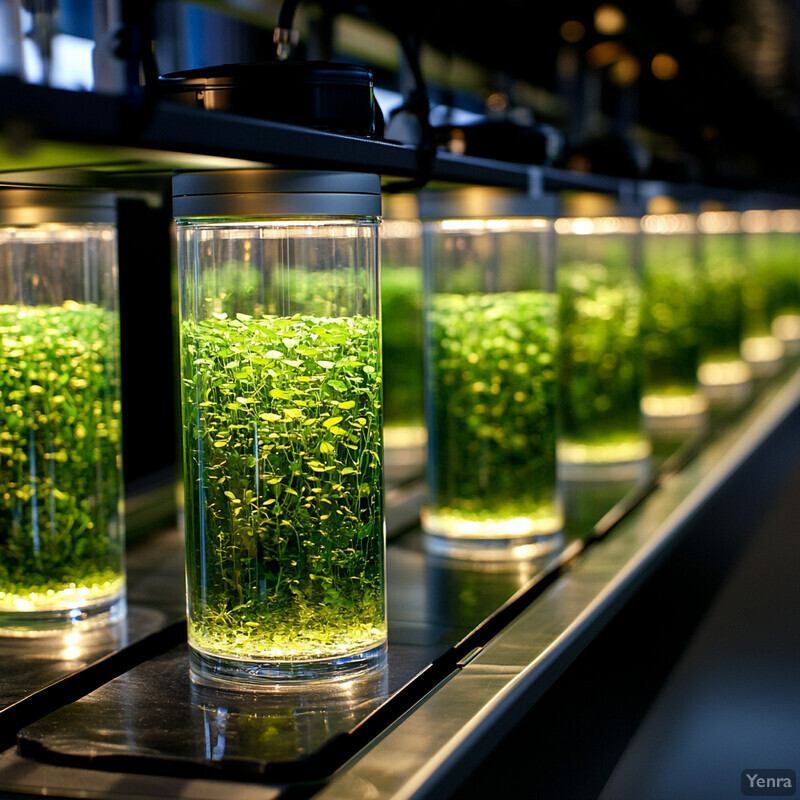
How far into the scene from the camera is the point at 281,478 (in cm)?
96

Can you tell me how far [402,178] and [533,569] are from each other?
0.55m

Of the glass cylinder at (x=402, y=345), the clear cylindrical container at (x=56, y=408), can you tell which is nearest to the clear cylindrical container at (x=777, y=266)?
the glass cylinder at (x=402, y=345)

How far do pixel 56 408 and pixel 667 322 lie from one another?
62.0 inches

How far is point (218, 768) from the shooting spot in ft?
2.75

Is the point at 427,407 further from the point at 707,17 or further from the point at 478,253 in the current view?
the point at 707,17

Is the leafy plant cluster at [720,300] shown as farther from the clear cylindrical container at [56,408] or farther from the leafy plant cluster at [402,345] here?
the clear cylindrical container at [56,408]

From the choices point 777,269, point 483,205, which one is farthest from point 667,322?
point 777,269

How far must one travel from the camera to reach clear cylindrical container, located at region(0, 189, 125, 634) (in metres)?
1.13

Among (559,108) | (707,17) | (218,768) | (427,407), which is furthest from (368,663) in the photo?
(707,17)

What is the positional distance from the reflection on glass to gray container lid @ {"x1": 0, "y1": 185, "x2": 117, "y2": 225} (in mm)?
456

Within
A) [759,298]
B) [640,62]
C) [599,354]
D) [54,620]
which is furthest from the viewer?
[759,298]

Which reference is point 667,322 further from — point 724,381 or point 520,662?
point 520,662

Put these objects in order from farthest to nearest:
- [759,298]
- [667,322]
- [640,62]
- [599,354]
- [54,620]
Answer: [759,298]
[640,62]
[667,322]
[599,354]
[54,620]

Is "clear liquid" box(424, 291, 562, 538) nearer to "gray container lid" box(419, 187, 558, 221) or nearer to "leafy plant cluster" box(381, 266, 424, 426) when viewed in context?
"gray container lid" box(419, 187, 558, 221)
